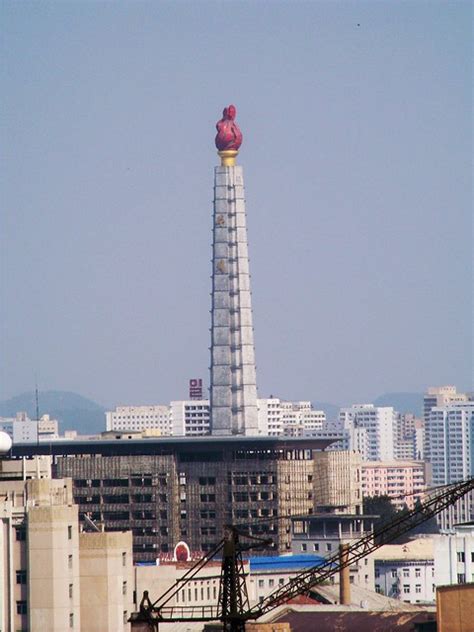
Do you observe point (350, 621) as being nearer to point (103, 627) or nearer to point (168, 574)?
point (103, 627)

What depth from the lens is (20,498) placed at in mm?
119312

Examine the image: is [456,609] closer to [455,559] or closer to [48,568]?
[48,568]

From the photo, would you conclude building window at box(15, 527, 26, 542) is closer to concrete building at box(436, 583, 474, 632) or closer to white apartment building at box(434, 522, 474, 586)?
concrete building at box(436, 583, 474, 632)

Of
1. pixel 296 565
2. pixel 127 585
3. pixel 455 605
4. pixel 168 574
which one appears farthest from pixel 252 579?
pixel 455 605

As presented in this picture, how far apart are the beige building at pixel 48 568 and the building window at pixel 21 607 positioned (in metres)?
0.05

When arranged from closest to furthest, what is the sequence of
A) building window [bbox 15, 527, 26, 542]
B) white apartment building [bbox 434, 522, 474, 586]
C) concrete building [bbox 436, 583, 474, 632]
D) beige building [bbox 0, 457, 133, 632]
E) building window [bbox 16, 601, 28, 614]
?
concrete building [bbox 436, 583, 474, 632], beige building [bbox 0, 457, 133, 632], building window [bbox 16, 601, 28, 614], building window [bbox 15, 527, 26, 542], white apartment building [bbox 434, 522, 474, 586]

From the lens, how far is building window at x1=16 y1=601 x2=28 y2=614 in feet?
384

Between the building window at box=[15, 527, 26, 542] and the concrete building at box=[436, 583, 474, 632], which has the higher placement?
the building window at box=[15, 527, 26, 542]

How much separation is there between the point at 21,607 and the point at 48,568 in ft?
7.14

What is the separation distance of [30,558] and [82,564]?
185 inches

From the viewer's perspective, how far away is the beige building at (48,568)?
117000mm

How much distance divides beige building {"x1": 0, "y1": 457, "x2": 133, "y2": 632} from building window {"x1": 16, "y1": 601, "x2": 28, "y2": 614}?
46mm

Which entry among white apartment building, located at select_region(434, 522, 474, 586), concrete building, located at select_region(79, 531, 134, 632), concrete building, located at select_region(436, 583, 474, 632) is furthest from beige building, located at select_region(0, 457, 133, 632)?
white apartment building, located at select_region(434, 522, 474, 586)

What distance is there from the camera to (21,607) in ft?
384
